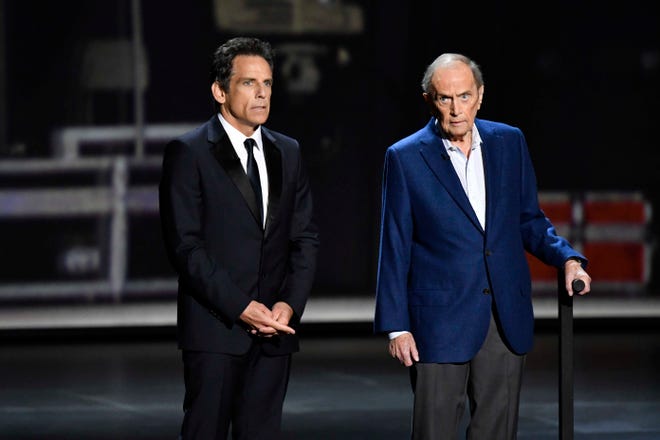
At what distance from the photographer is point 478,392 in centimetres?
380

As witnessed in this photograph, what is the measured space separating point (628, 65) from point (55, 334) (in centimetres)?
431

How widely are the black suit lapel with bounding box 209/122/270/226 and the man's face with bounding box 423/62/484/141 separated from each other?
0.54m

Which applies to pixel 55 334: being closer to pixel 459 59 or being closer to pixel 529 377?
pixel 529 377

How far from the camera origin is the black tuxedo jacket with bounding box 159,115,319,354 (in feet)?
12.0

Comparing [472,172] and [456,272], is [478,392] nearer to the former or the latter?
[456,272]

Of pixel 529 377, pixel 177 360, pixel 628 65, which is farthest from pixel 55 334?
pixel 628 65

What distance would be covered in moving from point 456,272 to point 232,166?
0.66m

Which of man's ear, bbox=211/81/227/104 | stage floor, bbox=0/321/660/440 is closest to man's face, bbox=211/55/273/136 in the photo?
man's ear, bbox=211/81/227/104

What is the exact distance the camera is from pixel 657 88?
9805 millimetres

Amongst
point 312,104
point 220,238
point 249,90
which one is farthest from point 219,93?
point 312,104

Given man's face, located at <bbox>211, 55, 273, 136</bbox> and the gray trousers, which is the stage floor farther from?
man's face, located at <bbox>211, 55, 273, 136</bbox>

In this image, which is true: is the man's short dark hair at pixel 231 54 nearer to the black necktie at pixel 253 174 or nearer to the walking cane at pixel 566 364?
the black necktie at pixel 253 174

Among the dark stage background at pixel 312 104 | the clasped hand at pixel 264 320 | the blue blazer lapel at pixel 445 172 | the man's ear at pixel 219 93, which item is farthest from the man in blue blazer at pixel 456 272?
the dark stage background at pixel 312 104

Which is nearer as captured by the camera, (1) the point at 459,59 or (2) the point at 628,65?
(1) the point at 459,59
